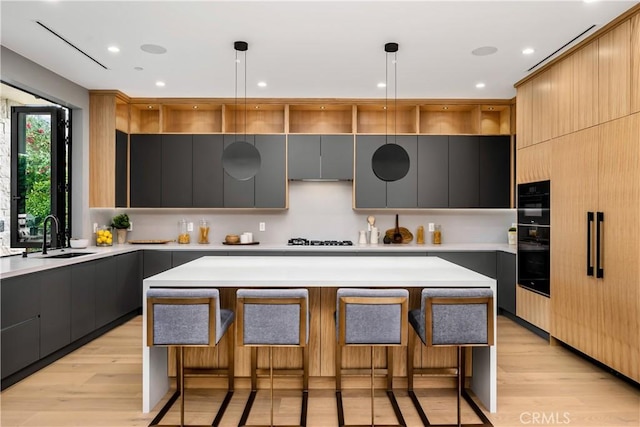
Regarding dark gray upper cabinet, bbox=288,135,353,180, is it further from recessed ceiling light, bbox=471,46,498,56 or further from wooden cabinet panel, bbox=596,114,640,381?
wooden cabinet panel, bbox=596,114,640,381

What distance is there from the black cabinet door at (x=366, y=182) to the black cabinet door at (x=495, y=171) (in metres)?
1.31

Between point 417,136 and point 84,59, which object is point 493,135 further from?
point 84,59

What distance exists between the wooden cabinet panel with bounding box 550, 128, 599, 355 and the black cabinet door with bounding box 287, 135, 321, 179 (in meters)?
2.76

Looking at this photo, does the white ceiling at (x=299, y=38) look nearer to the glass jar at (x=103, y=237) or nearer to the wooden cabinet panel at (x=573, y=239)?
the wooden cabinet panel at (x=573, y=239)

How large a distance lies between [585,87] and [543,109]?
26.2 inches

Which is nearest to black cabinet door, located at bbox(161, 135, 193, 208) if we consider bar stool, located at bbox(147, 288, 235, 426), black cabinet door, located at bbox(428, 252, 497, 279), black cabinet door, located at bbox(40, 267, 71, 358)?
black cabinet door, located at bbox(40, 267, 71, 358)

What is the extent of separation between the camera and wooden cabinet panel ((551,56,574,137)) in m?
3.82

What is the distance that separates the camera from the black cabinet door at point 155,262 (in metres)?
5.31

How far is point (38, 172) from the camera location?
15.4 ft

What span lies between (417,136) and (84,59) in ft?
12.7

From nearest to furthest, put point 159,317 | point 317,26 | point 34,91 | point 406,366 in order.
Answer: point 159,317 → point 406,366 → point 317,26 → point 34,91

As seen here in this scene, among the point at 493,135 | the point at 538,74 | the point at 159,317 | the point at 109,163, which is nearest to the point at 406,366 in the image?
the point at 159,317

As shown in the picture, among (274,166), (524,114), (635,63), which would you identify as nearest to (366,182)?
(274,166)

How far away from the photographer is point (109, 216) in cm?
572
